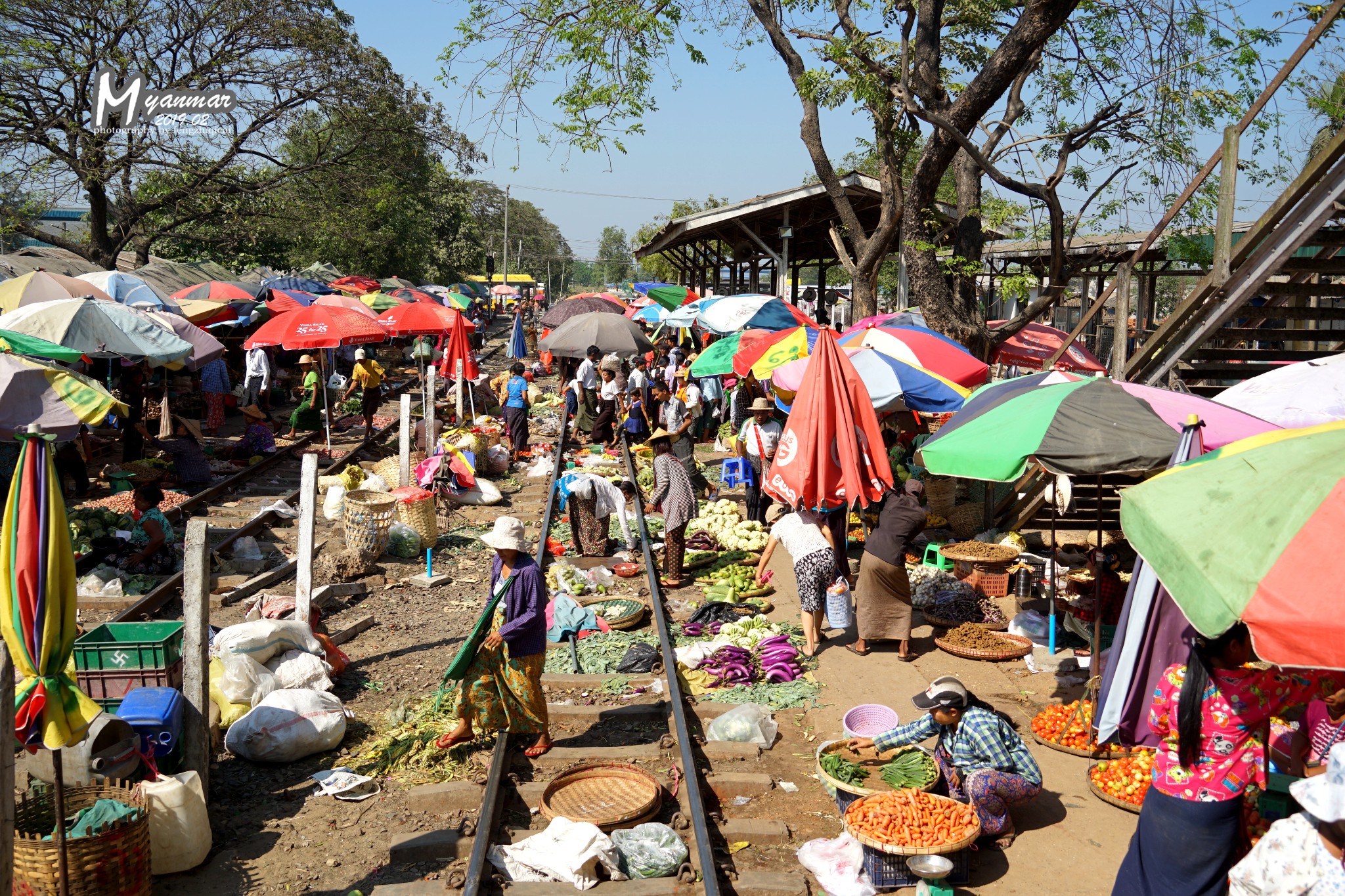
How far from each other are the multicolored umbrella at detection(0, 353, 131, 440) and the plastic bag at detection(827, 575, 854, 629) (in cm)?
678

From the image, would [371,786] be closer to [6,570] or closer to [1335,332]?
[6,570]

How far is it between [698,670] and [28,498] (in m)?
5.28

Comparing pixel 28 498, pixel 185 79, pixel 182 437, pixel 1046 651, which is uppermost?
pixel 185 79

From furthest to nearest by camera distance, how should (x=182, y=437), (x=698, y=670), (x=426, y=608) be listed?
(x=182, y=437), (x=426, y=608), (x=698, y=670)

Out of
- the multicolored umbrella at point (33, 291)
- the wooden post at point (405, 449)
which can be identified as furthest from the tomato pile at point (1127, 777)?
the multicolored umbrella at point (33, 291)

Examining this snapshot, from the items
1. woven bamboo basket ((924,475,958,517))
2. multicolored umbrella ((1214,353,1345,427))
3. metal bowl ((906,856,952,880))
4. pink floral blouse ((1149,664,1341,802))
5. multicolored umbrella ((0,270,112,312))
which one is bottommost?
metal bowl ((906,856,952,880))

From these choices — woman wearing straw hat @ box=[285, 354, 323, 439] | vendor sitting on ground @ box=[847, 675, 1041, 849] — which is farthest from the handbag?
woman wearing straw hat @ box=[285, 354, 323, 439]

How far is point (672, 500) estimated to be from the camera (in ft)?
34.0

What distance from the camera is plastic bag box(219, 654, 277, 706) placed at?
7.08 metres

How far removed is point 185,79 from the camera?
22.0 m

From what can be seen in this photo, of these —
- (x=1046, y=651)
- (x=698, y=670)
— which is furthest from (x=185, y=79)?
(x=1046, y=651)

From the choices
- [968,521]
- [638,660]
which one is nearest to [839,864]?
[638,660]

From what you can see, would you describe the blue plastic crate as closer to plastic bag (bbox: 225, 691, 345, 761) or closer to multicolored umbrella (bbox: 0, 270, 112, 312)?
plastic bag (bbox: 225, 691, 345, 761)

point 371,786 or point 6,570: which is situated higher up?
point 6,570
